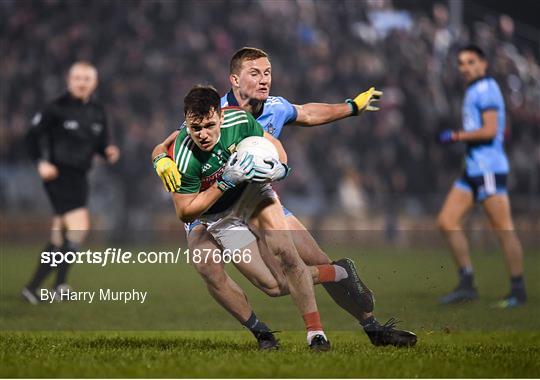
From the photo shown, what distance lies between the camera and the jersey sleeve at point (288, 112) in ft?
23.5

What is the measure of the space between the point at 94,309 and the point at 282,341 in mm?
2480

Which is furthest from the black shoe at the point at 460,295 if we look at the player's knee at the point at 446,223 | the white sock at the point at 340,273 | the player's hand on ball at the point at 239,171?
the player's hand on ball at the point at 239,171

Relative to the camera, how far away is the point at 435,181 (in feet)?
65.7

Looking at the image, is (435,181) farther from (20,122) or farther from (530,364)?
(530,364)

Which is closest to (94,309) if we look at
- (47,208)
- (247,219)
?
(247,219)

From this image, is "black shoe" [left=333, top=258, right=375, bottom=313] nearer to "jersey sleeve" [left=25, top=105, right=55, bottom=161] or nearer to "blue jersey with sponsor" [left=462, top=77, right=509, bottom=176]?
"blue jersey with sponsor" [left=462, top=77, right=509, bottom=176]

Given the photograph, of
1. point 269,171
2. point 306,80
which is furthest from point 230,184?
point 306,80

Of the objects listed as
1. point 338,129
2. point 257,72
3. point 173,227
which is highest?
point 257,72

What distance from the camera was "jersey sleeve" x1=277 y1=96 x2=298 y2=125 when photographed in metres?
7.16

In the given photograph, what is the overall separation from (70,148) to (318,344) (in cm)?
524

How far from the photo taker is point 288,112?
23.6 ft

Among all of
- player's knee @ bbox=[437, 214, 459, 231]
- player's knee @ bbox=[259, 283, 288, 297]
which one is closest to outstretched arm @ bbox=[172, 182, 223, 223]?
player's knee @ bbox=[259, 283, 288, 297]

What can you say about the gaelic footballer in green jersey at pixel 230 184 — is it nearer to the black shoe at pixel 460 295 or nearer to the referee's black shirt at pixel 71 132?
the black shoe at pixel 460 295

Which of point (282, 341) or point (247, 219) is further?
point (282, 341)
